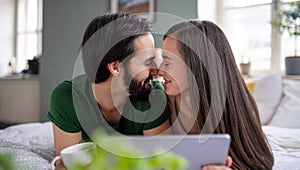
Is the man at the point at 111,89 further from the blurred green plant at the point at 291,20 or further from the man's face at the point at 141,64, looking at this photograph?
the blurred green plant at the point at 291,20

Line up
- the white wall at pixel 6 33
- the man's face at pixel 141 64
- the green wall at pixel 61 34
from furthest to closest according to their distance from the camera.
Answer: the white wall at pixel 6 33
the green wall at pixel 61 34
the man's face at pixel 141 64

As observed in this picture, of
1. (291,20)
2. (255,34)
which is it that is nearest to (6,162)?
(291,20)

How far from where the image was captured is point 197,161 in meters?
0.63

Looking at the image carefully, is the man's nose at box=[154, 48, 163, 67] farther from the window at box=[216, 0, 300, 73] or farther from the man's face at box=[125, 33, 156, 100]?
the window at box=[216, 0, 300, 73]

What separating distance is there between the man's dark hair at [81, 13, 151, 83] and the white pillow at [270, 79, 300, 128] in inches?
49.3

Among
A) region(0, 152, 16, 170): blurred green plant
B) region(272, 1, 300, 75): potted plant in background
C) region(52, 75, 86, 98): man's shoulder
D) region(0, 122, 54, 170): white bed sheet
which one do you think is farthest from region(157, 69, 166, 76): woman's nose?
region(272, 1, 300, 75): potted plant in background

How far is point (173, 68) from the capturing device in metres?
1.00

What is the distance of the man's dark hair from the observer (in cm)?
106

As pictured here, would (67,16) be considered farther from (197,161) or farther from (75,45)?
(197,161)

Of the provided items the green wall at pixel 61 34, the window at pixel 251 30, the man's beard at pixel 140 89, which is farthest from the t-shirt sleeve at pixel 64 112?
the green wall at pixel 61 34

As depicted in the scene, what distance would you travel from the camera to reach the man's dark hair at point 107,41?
1058 mm

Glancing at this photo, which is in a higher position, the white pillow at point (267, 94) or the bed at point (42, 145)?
the white pillow at point (267, 94)

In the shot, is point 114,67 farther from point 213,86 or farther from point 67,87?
point 213,86

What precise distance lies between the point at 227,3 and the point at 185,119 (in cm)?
229
